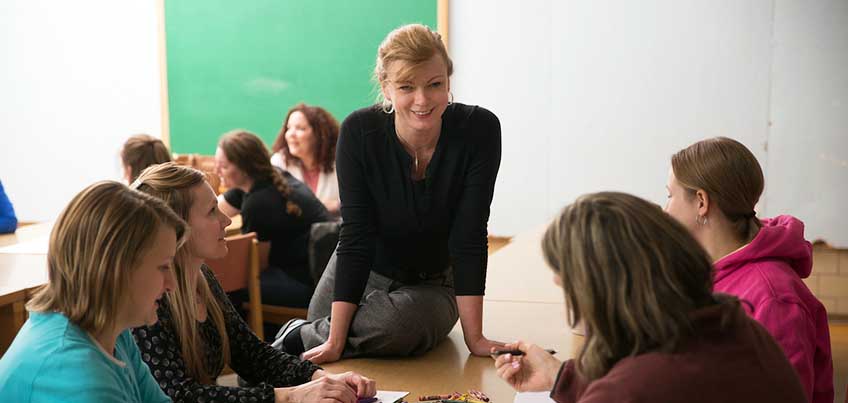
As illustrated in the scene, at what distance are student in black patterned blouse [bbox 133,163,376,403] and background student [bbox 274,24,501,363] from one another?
325mm

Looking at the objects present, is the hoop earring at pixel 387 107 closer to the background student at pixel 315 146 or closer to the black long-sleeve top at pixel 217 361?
the black long-sleeve top at pixel 217 361

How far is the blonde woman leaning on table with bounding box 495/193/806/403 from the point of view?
3.61 ft

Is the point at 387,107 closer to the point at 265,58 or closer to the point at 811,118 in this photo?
the point at 811,118

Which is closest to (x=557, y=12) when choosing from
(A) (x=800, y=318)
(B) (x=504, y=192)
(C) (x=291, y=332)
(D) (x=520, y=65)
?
(D) (x=520, y=65)

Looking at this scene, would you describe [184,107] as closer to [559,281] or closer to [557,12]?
[557,12]

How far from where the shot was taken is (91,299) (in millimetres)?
1318

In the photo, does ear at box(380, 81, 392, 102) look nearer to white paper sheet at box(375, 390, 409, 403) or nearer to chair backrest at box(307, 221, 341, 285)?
white paper sheet at box(375, 390, 409, 403)

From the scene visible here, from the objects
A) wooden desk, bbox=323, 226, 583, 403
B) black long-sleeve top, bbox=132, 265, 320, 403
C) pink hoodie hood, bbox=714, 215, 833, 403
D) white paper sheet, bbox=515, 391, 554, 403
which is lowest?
wooden desk, bbox=323, 226, 583, 403

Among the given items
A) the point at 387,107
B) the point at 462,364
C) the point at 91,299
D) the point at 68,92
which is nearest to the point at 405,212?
the point at 387,107

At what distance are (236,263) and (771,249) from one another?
2.09 m

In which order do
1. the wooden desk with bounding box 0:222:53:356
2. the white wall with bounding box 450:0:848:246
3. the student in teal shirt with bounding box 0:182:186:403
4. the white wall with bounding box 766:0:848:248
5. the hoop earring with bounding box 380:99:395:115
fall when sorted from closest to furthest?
1. the student in teal shirt with bounding box 0:182:186:403
2. the hoop earring with bounding box 380:99:395:115
3. the wooden desk with bounding box 0:222:53:356
4. the white wall with bounding box 766:0:848:248
5. the white wall with bounding box 450:0:848:246

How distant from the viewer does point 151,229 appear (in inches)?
54.1

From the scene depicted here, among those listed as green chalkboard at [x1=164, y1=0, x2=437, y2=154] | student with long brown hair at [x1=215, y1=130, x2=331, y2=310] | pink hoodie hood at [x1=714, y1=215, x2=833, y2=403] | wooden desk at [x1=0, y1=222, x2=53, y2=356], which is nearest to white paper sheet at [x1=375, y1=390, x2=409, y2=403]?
pink hoodie hood at [x1=714, y1=215, x2=833, y2=403]

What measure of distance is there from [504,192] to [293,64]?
1734 millimetres
